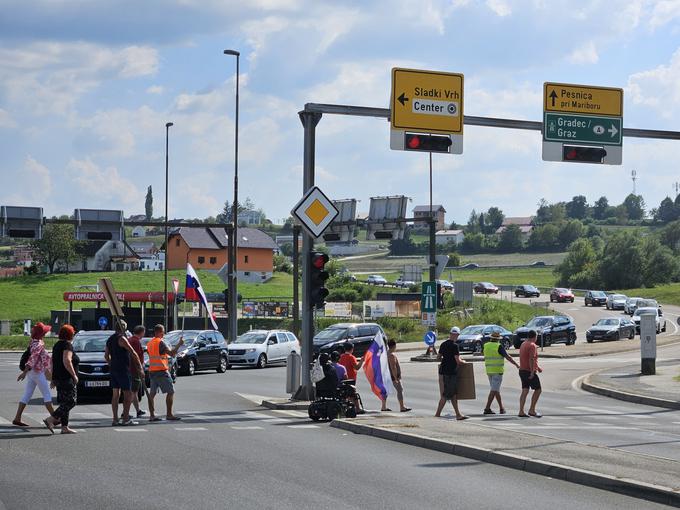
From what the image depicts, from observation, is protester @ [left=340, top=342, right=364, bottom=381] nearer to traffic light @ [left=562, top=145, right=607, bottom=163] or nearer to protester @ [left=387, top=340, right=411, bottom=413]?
protester @ [left=387, top=340, right=411, bottom=413]

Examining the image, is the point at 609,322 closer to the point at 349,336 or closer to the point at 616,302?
the point at 349,336

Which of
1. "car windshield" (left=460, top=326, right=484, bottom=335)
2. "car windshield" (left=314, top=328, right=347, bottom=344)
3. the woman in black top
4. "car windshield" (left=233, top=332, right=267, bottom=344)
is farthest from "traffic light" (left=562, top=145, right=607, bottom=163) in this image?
"car windshield" (left=460, top=326, right=484, bottom=335)

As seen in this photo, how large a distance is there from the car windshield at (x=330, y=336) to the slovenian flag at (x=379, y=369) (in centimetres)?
2033

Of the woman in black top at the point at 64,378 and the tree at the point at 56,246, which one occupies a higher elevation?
the tree at the point at 56,246

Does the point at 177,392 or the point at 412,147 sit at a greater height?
the point at 412,147

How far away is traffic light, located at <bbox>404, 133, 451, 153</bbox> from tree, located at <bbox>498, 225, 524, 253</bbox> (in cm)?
16838

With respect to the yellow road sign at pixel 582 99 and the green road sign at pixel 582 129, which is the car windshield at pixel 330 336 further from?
the yellow road sign at pixel 582 99

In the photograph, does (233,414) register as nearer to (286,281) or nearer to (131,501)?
(131,501)

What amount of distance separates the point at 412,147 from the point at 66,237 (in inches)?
3998

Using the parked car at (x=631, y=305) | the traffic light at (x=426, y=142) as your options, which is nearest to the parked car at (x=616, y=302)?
the parked car at (x=631, y=305)

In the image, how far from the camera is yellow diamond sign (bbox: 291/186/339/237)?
21.3 meters

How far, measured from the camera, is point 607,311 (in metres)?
84.5

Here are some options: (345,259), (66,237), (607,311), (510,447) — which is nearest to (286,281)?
(66,237)

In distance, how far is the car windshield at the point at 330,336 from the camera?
42250 mm
